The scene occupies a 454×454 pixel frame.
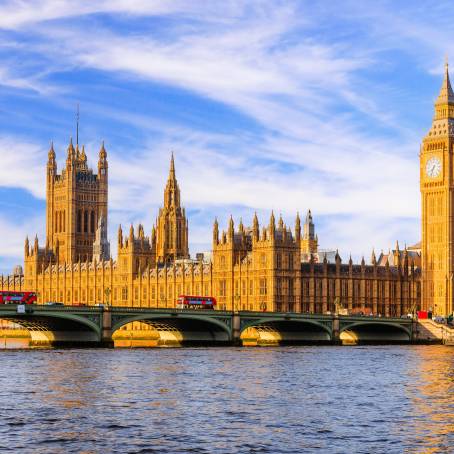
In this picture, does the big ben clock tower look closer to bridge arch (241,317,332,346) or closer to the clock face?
the clock face

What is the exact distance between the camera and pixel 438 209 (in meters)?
194

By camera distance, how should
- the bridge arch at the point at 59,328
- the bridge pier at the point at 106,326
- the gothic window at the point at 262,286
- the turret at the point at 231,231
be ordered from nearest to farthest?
the bridge arch at the point at 59,328, the bridge pier at the point at 106,326, the gothic window at the point at 262,286, the turret at the point at 231,231

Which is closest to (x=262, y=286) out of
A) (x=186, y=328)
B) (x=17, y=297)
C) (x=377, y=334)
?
(x=377, y=334)

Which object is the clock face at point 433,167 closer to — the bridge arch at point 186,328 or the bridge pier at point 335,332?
the bridge pier at point 335,332

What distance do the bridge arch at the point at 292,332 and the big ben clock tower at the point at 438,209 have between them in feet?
144

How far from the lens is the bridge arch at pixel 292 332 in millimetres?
144375

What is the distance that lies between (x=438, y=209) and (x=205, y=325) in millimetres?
69853

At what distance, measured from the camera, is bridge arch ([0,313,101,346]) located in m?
116

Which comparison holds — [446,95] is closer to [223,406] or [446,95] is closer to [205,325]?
[205,325]

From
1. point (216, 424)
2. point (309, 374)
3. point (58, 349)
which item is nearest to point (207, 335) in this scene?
point (58, 349)

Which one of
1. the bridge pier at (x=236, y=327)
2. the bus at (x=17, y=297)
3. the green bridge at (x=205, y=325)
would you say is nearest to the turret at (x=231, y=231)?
the green bridge at (x=205, y=325)

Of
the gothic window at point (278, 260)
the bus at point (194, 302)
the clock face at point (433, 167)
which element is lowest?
the bus at point (194, 302)

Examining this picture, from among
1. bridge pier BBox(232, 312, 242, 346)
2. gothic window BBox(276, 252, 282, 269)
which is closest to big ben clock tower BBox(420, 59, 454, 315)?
gothic window BBox(276, 252, 282, 269)

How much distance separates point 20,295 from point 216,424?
7923 cm
